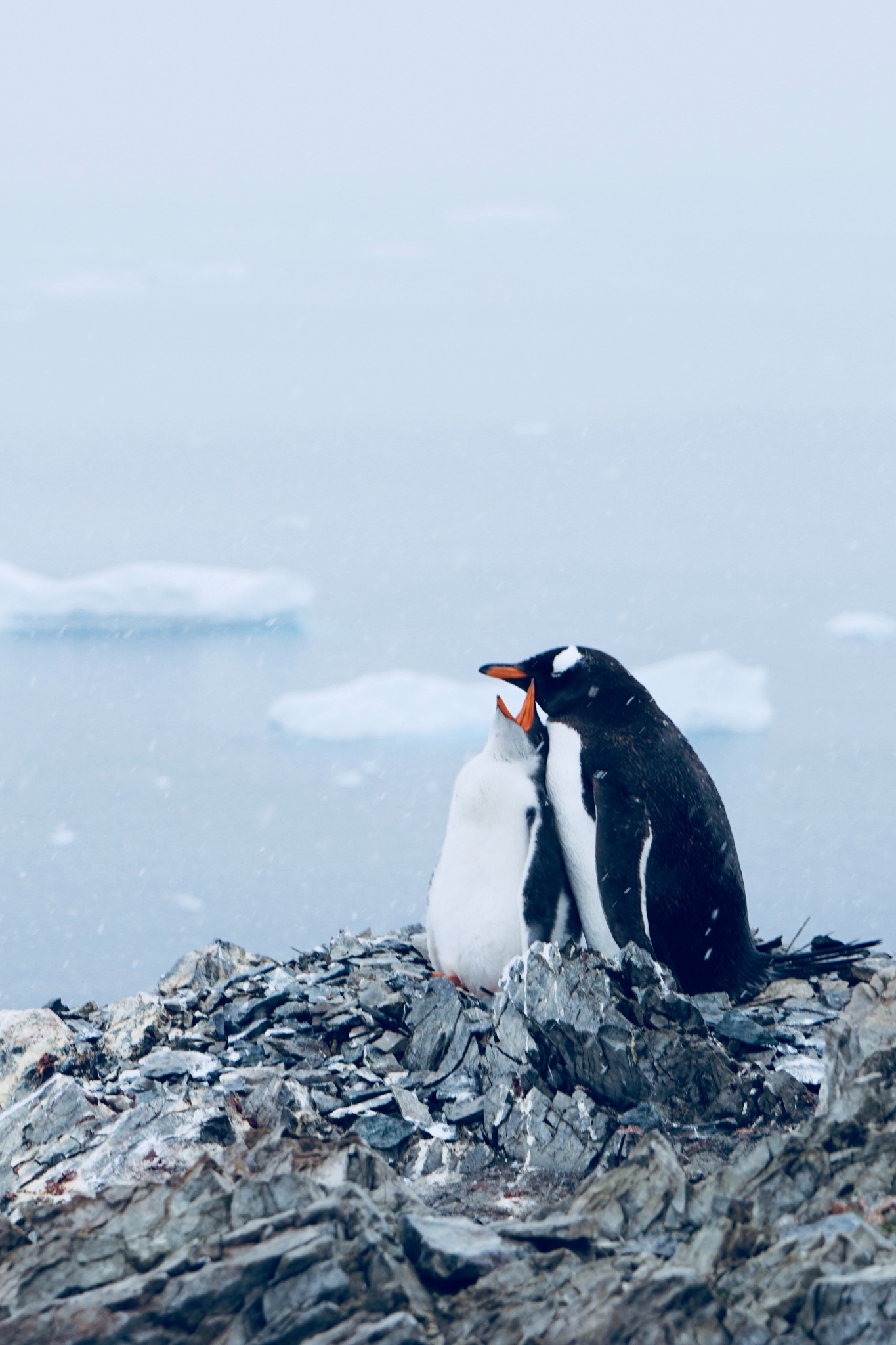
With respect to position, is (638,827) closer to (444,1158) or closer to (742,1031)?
(742,1031)

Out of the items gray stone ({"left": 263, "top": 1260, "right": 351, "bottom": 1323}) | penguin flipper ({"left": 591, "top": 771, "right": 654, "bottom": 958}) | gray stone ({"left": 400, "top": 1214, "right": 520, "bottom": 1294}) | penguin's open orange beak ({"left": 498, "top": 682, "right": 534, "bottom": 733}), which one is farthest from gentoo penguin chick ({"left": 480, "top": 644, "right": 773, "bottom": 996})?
gray stone ({"left": 263, "top": 1260, "right": 351, "bottom": 1323})

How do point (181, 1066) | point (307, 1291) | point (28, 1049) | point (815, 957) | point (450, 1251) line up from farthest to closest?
point (815, 957), point (28, 1049), point (181, 1066), point (450, 1251), point (307, 1291)

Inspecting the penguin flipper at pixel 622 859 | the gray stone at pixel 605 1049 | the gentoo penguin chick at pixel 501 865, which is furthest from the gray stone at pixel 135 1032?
the penguin flipper at pixel 622 859

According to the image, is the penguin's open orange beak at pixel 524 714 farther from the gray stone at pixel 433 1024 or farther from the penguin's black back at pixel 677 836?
the gray stone at pixel 433 1024

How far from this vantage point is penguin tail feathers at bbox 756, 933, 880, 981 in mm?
4930

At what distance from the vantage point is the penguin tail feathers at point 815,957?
4.93 m

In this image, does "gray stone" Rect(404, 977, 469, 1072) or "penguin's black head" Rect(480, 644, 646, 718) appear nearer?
"gray stone" Rect(404, 977, 469, 1072)

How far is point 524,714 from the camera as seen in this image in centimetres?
473

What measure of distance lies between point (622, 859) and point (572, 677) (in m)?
0.76

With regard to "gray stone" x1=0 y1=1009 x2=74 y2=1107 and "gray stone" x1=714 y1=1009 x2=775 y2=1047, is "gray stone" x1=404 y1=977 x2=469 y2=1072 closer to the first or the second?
"gray stone" x1=714 y1=1009 x2=775 y2=1047

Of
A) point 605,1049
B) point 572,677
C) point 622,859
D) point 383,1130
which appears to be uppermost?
point 572,677

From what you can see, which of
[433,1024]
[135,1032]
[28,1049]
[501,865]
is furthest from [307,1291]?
[28,1049]

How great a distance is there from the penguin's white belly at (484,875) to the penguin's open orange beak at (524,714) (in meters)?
0.17

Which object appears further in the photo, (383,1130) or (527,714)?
(527,714)
